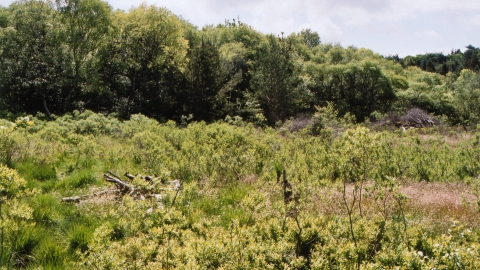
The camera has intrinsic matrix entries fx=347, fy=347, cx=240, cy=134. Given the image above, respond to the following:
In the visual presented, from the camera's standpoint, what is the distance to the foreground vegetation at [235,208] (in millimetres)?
3914

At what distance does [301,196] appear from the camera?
5352 mm

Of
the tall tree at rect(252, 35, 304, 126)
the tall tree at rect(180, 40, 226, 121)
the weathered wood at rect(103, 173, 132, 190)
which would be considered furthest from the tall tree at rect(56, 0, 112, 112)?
the weathered wood at rect(103, 173, 132, 190)

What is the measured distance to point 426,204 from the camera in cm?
862

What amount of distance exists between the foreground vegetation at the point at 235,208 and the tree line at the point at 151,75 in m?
10.4

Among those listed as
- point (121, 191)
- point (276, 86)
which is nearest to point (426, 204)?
point (121, 191)

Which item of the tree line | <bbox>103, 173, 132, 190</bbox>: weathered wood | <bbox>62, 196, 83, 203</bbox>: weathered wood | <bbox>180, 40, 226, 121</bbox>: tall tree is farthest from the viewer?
<bbox>180, 40, 226, 121</bbox>: tall tree

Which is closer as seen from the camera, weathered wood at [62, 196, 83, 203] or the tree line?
weathered wood at [62, 196, 83, 203]

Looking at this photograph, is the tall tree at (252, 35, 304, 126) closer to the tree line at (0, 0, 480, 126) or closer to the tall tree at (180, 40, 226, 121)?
the tree line at (0, 0, 480, 126)

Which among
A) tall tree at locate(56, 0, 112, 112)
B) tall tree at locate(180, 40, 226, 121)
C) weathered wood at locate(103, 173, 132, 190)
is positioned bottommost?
weathered wood at locate(103, 173, 132, 190)

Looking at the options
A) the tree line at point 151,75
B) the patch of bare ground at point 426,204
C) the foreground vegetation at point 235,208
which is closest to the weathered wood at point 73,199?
the foreground vegetation at point 235,208

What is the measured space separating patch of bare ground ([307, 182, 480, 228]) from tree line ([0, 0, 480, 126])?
13.9 metres

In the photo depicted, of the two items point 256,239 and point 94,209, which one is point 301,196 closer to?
point 256,239

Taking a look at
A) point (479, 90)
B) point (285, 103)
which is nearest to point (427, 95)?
point (479, 90)

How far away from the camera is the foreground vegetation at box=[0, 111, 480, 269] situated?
3.91 meters
